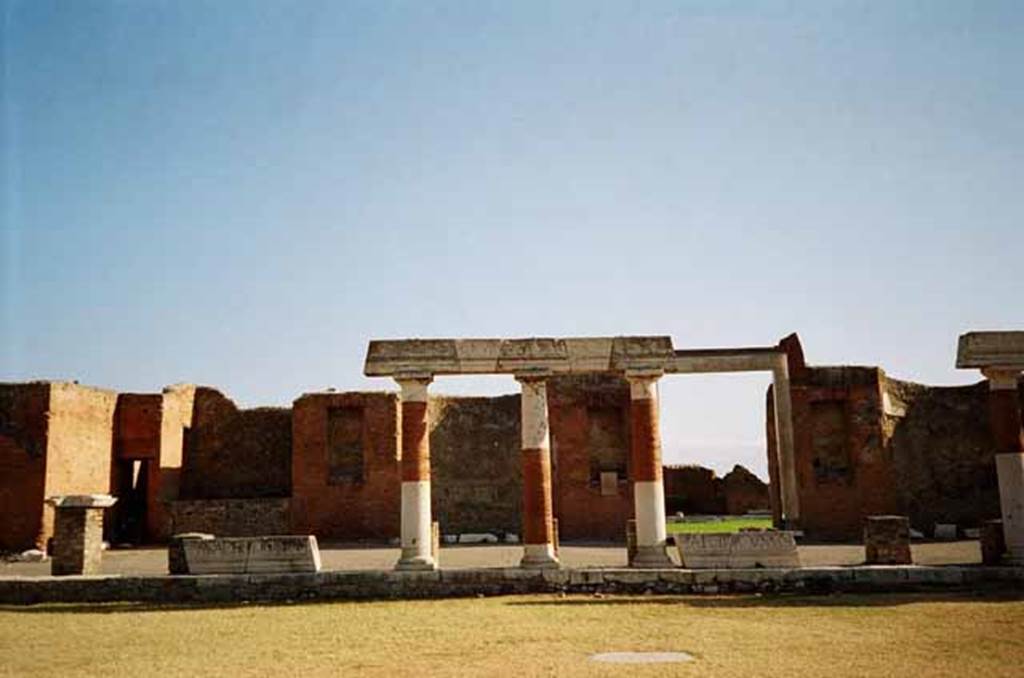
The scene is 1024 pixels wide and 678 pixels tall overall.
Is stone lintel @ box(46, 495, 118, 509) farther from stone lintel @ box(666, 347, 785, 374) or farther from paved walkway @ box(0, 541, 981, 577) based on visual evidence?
stone lintel @ box(666, 347, 785, 374)

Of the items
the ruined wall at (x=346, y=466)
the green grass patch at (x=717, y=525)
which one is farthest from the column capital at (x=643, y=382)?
the green grass patch at (x=717, y=525)

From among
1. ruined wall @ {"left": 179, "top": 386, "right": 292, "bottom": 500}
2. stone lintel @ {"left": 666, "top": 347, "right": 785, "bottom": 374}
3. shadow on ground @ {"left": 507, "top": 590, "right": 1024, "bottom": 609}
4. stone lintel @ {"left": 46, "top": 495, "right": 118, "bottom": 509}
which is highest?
stone lintel @ {"left": 666, "top": 347, "right": 785, "bottom": 374}

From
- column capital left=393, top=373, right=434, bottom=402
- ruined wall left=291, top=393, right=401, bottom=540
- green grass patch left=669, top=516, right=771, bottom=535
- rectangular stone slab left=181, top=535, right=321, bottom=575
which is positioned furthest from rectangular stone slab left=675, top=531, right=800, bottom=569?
ruined wall left=291, top=393, right=401, bottom=540

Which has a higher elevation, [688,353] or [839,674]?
[688,353]

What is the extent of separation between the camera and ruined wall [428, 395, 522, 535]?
86.1 ft

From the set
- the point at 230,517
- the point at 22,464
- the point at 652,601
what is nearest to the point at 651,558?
the point at 652,601

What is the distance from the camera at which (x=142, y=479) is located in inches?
1070

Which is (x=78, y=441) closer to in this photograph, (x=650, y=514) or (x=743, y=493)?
(x=650, y=514)

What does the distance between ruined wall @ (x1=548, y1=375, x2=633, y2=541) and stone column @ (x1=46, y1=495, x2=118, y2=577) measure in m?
13.9

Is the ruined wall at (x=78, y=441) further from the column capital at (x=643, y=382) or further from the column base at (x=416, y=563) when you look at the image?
the column capital at (x=643, y=382)

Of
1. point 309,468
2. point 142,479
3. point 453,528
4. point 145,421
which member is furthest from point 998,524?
point 142,479

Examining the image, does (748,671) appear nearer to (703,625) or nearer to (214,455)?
(703,625)

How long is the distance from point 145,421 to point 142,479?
2936mm

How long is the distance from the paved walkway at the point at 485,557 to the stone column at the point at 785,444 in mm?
3059
